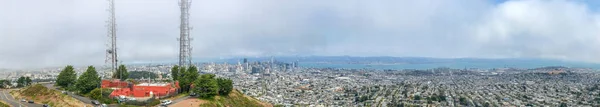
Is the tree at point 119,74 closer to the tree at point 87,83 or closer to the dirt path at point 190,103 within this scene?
the tree at point 87,83

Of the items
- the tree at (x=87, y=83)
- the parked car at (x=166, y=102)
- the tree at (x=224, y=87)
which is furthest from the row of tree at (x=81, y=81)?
the tree at (x=224, y=87)

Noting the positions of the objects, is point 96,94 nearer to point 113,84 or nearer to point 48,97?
point 48,97

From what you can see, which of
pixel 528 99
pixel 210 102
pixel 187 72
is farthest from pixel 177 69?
pixel 528 99

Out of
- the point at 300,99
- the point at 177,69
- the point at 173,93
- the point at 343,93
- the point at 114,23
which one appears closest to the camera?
the point at 173,93

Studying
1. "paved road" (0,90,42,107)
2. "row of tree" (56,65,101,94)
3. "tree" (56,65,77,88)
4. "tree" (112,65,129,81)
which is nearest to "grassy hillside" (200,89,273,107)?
"row of tree" (56,65,101,94)

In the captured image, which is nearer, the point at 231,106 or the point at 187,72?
the point at 231,106

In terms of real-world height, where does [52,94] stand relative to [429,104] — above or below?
above

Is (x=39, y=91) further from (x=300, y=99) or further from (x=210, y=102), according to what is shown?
(x=300, y=99)
